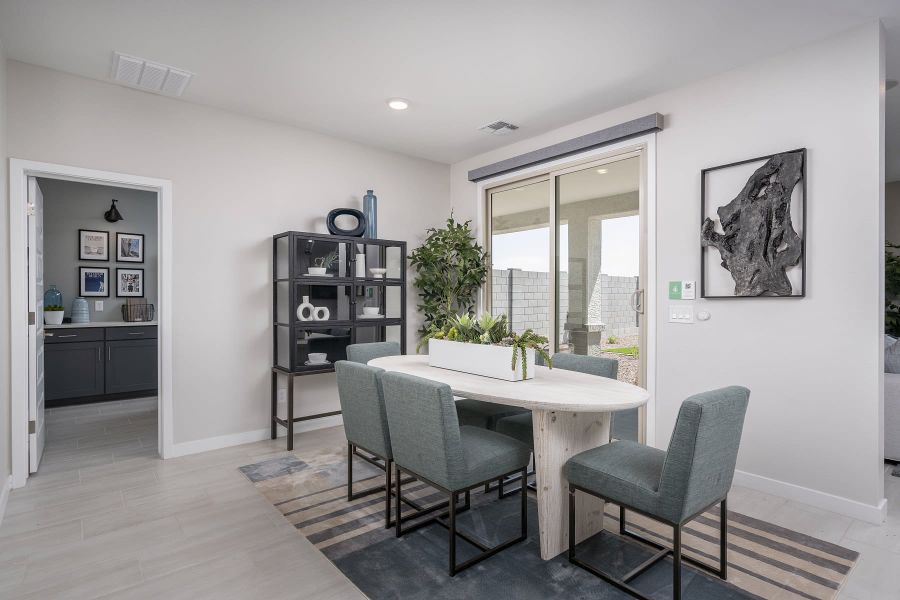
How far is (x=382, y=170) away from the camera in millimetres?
4781

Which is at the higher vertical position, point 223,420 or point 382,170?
point 382,170

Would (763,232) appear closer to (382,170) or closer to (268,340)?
(382,170)

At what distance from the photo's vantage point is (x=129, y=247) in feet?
19.0

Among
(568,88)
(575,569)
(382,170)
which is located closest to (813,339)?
(575,569)

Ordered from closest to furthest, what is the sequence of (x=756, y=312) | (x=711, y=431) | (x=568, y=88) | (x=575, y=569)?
1. (x=711, y=431)
2. (x=575, y=569)
3. (x=756, y=312)
4. (x=568, y=88)

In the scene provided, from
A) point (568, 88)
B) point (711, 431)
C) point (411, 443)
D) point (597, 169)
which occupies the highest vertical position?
point (568, 88)

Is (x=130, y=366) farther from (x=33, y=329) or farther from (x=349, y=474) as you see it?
(x=349, y=474)

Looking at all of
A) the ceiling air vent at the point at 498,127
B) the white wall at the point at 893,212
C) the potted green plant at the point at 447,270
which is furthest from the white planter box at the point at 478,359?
the white wall at the point at 893,212

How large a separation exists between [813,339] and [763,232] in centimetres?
67

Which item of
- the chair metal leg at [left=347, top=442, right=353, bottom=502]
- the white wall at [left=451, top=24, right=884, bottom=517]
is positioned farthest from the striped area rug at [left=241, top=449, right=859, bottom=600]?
the white wall at [left=451, top=24, right=884, bottom=517]

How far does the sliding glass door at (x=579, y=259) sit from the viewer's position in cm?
376

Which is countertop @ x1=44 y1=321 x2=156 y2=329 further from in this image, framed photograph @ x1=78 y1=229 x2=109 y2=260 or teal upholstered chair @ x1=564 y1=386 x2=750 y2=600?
teal upholstered chair @ x1=564 y1=386 x2=750 y2=600

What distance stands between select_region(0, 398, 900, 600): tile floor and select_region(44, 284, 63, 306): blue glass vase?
7.54 ft

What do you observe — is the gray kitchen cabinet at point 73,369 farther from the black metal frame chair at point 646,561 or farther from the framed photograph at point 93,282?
the black metal frame chair at point 646,561
